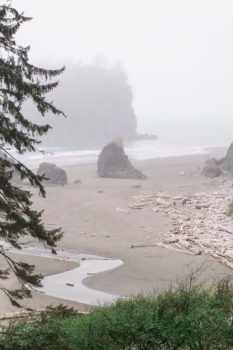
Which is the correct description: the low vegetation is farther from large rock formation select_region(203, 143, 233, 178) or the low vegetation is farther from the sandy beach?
large rock formation select_region(203, 143, 233, 178)

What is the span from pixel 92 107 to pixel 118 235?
115 metres

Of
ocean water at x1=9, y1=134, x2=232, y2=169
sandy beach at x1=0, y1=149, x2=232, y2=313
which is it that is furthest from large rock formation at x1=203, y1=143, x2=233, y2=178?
ocean water at x1=9, y1=134, x2=232, y2=169

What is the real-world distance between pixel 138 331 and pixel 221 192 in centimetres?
2789

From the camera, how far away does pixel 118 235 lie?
2311 cm

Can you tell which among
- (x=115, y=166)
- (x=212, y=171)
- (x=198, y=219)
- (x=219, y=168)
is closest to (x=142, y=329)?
(x=198, y=219)

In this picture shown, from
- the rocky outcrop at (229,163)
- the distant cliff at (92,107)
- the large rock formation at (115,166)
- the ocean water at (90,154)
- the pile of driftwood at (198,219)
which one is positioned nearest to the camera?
the pile of driftwood at (198,219)

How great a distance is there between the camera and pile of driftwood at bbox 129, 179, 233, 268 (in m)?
20.5

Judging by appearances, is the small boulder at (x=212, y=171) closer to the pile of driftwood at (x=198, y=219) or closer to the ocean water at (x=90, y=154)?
the pile of driftwood at (x=198, y=219)

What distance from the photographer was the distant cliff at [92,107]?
125 m

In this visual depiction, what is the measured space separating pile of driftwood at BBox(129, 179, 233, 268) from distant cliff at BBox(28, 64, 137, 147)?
88257mm

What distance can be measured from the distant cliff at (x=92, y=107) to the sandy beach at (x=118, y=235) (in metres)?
82.9

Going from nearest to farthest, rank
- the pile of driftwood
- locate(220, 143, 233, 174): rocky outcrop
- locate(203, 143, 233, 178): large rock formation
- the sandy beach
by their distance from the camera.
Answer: the sandy beach, the pile of driftwood, locate(220, 143, 233, 174): rocky outcrop, locate(203, 143, 233, 178): large rock formation

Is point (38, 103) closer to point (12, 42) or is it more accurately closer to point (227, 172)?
point (12, 42)

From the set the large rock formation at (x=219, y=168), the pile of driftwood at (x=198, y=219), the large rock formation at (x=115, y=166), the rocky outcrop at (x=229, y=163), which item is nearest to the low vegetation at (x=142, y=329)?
the pile of driftwood at (x=198, y=219)
